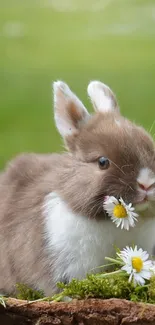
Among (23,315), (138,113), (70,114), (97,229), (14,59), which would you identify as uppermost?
(14,59)

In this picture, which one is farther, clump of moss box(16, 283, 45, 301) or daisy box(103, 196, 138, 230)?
clump of moss box(16, 283, 45, 301)

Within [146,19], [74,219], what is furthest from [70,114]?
[146,19]

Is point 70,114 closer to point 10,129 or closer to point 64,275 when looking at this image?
point 64,275

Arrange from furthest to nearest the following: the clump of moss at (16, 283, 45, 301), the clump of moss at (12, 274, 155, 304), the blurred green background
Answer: the blurred green background, the clump of moss at (16, 283, 45, 301), the clump of moss at (12, 274, 155, 304)

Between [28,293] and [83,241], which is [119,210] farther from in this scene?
[28,293]

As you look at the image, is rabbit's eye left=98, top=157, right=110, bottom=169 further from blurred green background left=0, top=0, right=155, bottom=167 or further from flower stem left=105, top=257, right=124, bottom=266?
blurred green background left=0, top=0, right=155, bottom=167

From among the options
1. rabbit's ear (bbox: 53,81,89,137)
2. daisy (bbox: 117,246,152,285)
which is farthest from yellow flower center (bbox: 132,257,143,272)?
rabbit's ear (bbox: 53,81,89,137)
